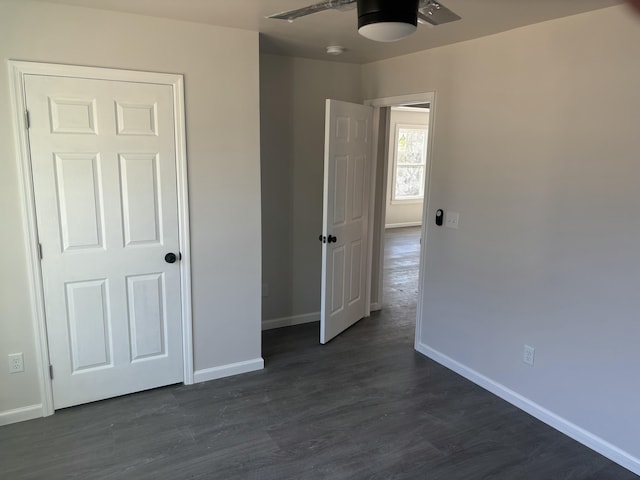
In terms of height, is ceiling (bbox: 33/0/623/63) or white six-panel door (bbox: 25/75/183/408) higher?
ceiling (bbox: 33/0/623/63)

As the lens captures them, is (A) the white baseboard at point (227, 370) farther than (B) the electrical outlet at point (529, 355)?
Yes

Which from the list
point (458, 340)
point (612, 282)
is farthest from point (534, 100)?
point (458, 340)

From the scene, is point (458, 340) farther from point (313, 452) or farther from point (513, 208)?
point (313, 452)

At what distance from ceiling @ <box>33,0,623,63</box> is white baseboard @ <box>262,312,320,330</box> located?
7.92 feet

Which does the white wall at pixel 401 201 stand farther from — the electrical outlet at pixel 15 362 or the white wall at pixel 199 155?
the electrical outlet at pixel 15 362

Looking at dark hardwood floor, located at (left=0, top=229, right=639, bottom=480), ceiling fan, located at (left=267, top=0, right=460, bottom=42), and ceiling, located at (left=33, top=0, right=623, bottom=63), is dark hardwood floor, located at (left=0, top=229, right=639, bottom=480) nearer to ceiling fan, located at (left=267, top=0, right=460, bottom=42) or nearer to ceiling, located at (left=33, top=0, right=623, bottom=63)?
ceiling fan, located at (left=267, top=0, right=460, bottom=42)

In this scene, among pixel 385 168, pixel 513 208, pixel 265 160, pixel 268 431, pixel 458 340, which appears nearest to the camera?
pixel 268 431

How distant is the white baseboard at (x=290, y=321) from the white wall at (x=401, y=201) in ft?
17.1

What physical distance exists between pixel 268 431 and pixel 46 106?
2.30 m

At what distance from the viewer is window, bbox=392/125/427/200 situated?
386 inches

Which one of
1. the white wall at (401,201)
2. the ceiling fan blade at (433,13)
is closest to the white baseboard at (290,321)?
the ceiling fan blade at (433,13)

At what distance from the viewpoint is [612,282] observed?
2.51 m

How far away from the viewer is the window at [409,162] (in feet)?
32.1

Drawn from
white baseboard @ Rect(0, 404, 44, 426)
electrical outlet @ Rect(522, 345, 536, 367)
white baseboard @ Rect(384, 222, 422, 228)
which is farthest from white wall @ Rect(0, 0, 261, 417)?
white baseboard @ Rect(384, 222, 422, 228)
